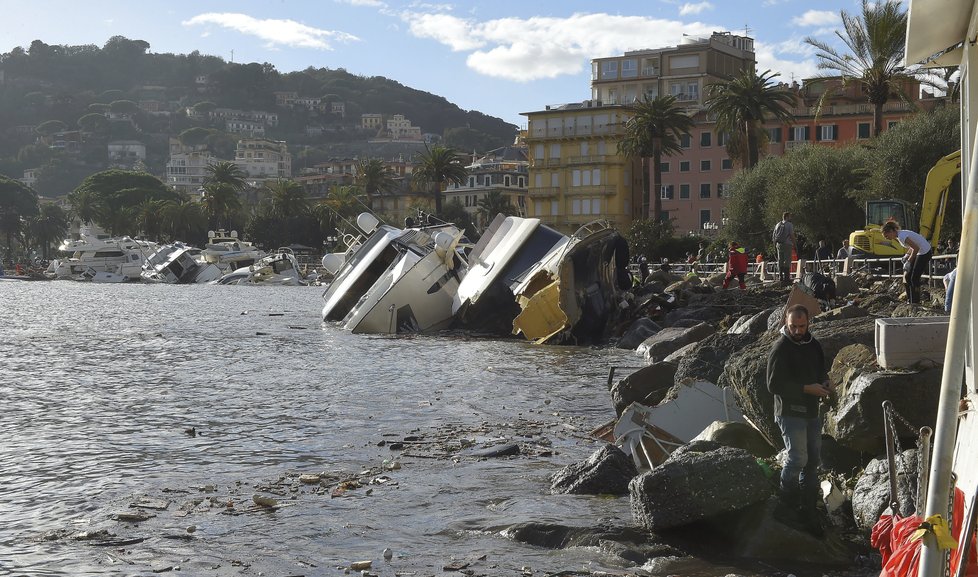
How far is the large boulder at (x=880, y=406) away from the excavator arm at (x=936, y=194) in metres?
23.6

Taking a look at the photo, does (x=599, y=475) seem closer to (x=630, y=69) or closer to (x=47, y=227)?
(x=630, y=69)

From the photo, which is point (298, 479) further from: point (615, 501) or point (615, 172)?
point (615, 172)

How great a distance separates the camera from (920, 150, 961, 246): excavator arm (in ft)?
99.8

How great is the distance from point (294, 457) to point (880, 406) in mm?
6741

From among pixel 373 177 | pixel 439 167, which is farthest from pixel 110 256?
pixel 439 167

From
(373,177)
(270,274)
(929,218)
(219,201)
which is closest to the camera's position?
(929,218)

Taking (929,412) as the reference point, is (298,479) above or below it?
below

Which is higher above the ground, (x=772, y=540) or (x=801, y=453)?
(x=801, y=453)

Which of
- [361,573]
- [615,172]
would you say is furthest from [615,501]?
[615,172]

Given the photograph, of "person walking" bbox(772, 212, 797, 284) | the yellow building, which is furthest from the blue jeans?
the yellow building

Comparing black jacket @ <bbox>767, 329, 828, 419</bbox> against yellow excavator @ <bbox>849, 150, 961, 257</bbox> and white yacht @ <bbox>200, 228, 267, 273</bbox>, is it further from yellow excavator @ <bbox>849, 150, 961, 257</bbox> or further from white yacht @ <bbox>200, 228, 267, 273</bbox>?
white yacht @ <bbox>200, 228, 267, 273</bbox>

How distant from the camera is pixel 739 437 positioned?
990 cm

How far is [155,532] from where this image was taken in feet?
29.6

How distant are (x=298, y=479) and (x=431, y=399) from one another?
6680mm
